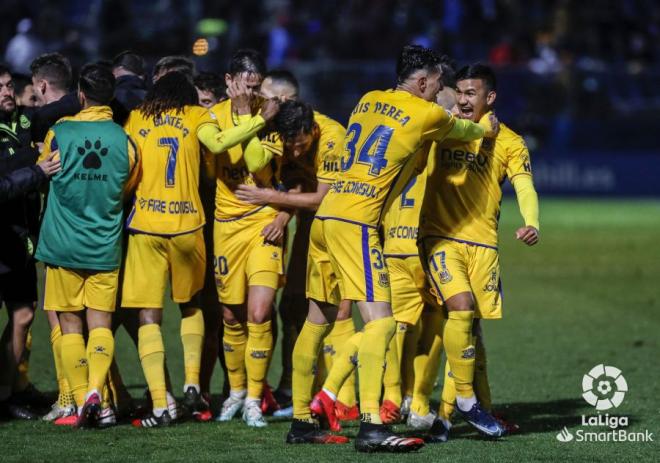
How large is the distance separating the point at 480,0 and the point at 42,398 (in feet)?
68.8

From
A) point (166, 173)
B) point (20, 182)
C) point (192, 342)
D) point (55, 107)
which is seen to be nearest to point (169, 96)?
point (166, 173)

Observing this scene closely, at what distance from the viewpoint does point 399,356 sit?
8906 millimetres

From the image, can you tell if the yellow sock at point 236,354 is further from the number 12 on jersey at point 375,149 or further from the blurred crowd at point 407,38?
the blurred crowd at point 407,38

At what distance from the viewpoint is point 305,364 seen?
7965 millimetres

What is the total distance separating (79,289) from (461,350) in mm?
2640

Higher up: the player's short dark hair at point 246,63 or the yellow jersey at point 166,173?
the player's short dark hair at point 246,63

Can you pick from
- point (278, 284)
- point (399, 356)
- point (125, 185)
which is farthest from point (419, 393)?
point (125, 185)

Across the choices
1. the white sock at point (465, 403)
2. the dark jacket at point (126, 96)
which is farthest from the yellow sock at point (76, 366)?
the white sock at point (465, 403)

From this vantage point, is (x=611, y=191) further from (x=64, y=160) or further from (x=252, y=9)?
(x=64, y=160)

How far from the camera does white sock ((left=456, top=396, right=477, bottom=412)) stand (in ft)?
25.7

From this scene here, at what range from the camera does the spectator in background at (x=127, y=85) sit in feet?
28.5

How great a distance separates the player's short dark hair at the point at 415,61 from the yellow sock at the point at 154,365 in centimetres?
249

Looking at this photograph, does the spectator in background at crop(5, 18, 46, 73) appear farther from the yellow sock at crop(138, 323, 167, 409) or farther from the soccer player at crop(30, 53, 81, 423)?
the yellow sock at crop(138, 323, 167, 409)

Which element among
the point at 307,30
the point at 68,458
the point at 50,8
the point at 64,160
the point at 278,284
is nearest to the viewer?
the point at 68,458
